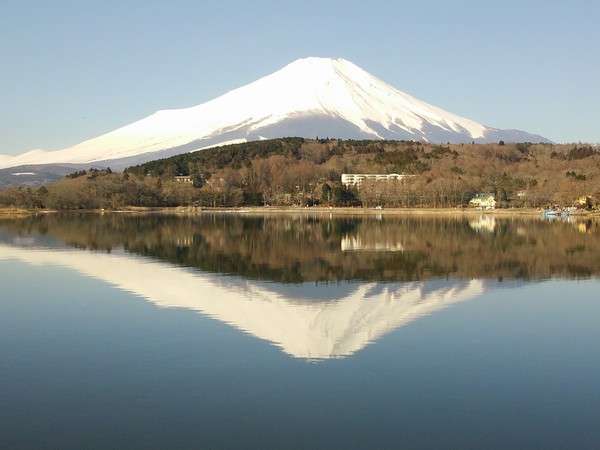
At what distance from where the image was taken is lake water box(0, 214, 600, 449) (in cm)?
718

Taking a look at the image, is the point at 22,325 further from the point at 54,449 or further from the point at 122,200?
the point at 122,200

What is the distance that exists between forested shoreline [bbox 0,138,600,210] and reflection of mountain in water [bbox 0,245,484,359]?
5696cm

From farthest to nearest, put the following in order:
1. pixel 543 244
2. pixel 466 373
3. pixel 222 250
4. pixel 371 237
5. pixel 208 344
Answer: pixel 371 237, pixel 543 244, pixel 222 250, pixel 208 344, pixel 466 373

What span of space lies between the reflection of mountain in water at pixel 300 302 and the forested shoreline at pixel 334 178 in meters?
57.0

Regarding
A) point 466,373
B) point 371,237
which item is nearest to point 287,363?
point 466,373

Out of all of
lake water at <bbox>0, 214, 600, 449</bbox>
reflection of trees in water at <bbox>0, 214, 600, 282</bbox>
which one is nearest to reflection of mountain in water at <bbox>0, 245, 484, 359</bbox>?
lake water at <bbox>0, 214, 600, 449</bbox>

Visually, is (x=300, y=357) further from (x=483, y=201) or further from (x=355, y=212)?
(x=483, y=201)

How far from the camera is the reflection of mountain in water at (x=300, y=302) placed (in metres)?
11.4

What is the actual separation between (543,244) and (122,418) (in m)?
24.8

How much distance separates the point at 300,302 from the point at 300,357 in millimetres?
4609

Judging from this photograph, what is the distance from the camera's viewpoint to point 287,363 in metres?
9.70

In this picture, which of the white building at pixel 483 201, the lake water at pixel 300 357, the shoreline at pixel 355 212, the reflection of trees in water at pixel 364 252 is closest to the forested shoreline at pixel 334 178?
the white building at pixel 483 201

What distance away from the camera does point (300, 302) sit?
577 inches

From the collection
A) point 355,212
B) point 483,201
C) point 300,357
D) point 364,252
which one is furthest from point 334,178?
point 300,357
